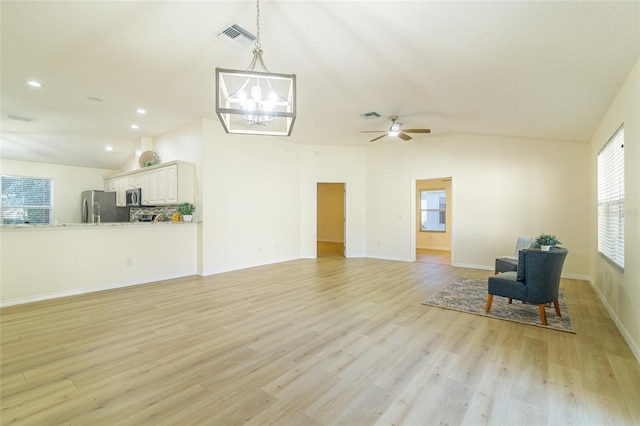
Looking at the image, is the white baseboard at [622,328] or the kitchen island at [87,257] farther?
the kitchen island at [87,257]

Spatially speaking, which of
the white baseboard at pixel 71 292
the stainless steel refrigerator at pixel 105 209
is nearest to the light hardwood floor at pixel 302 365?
the white baseboard at pixel 71 292

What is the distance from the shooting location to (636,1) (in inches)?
75.7

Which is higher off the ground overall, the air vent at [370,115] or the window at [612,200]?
the air vent at [370,115]

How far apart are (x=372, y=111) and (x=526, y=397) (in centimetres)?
440

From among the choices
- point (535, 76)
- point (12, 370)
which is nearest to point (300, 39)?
point (535, 76)

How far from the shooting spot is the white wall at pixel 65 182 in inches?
319

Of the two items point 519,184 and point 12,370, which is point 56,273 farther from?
point 519,184

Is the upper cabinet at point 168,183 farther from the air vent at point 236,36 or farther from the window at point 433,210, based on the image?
the window at point 433,210

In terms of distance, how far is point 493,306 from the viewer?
397 cm

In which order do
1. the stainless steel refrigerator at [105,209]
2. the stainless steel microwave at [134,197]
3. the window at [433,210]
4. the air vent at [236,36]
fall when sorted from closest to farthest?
the air vent at [236,36], the stainless steel microwave at [134,197], the stainless steel refrigerator at [105,209], the window at [433,210]

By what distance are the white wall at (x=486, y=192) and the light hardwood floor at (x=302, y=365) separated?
2095 millimetres

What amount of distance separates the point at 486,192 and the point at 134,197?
8.32m

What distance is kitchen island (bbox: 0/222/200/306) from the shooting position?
4.02 m

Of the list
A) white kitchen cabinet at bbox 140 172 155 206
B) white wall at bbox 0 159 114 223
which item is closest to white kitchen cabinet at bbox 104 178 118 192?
white wall at bbox 0 159 114 223
